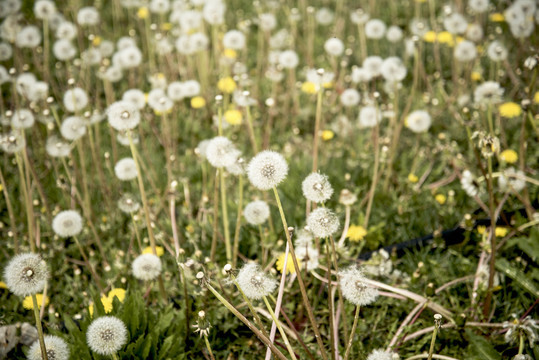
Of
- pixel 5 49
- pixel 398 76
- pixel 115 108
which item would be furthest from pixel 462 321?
pixel 5 49

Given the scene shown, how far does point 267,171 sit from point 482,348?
37.2 inches

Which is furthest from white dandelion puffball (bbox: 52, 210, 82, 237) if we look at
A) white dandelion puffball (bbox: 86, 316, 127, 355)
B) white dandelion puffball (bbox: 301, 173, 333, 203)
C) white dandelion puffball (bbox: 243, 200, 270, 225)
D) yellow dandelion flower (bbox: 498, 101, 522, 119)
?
yellow dandelion flower (bbox: 498, 101, 522, 119)

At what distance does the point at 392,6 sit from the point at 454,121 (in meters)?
1.41

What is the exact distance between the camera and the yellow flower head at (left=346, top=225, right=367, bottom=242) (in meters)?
2.16

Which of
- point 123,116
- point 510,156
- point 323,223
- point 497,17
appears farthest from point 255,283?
point 497,17

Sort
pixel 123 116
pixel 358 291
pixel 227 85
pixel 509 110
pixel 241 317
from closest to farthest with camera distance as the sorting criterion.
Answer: pixel 241 317 → pixel 358 291 → pixel 123 116 → pixel 509 110 → pixel 227 85

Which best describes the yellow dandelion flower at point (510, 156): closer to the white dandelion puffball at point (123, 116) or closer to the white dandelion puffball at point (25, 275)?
the white dandelion puffball at point (123, 116)

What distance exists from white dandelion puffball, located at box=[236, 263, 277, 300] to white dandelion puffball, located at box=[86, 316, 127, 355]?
424 millimetres

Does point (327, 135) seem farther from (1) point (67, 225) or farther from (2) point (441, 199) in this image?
(1) point (67, 225)

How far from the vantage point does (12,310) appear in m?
2.04

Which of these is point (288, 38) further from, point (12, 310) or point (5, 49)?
point (12, 310)

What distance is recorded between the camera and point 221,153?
5.46 ft

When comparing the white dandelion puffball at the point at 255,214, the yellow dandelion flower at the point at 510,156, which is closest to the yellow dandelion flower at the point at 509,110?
the yellow dandelion flower at the point at 510,156

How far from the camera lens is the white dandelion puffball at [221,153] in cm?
165
